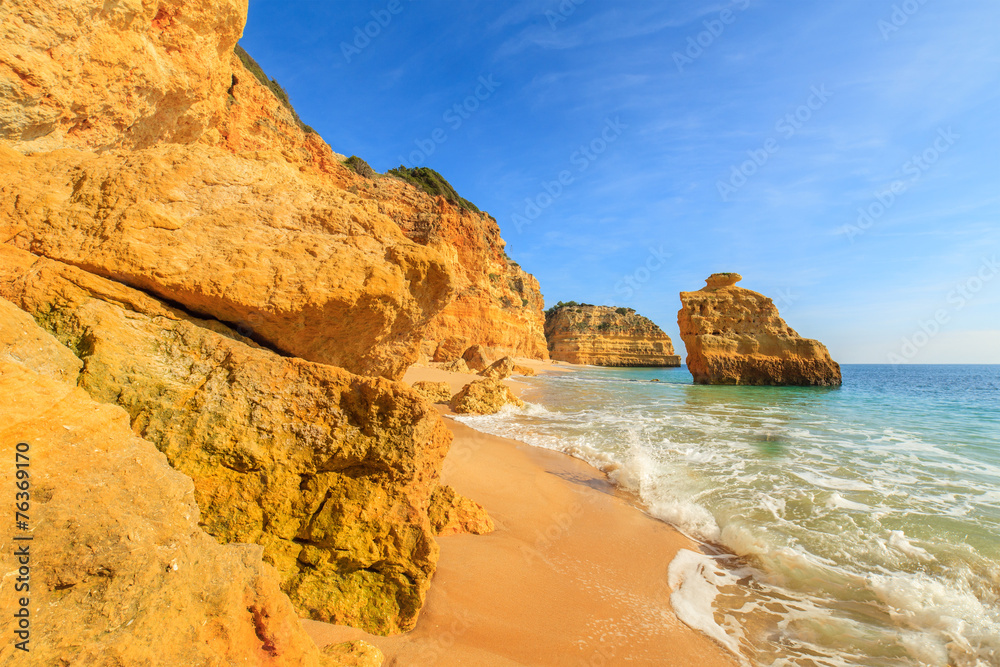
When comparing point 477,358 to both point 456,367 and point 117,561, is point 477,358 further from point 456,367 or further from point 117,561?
point 117,561

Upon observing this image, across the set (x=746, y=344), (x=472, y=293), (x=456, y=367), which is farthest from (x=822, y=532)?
(x=472, y=293)

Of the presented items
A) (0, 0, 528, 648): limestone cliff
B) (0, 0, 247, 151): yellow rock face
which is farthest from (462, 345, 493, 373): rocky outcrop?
(0, 0, 528, 648): limestone cliff

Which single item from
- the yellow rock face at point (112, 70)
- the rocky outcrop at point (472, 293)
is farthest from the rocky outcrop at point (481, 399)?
the rocky outcrop at point (472, 293)

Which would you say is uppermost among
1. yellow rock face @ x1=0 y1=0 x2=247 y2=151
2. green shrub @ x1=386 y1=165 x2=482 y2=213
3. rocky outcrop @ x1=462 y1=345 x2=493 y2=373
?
green shrub @ x1=386 y1=165 x2=482 y2=213

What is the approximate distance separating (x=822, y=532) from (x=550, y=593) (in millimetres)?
3151

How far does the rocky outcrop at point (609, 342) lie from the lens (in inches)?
2625

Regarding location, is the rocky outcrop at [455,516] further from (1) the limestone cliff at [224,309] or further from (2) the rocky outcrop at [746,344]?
(2) the rocky outcrop at [746,344]

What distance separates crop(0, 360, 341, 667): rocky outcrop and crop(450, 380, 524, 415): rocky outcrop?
353 inches

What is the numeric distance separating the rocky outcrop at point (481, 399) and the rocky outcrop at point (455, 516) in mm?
6744

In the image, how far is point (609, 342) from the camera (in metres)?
67.3

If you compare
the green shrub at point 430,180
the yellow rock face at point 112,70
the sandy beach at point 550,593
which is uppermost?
the green shrub at point 430,180

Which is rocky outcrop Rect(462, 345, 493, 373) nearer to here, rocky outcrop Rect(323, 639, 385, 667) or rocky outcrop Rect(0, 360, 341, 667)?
rocky outcrop Rect(323, 639, 385, 667)

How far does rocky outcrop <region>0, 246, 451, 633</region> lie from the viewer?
221 cm

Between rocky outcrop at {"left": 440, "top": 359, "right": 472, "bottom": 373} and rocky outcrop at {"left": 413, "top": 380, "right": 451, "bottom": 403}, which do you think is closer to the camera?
rocky outcrop at {"left": 413, "top": 380, "right": 451, "bottom": 403}
